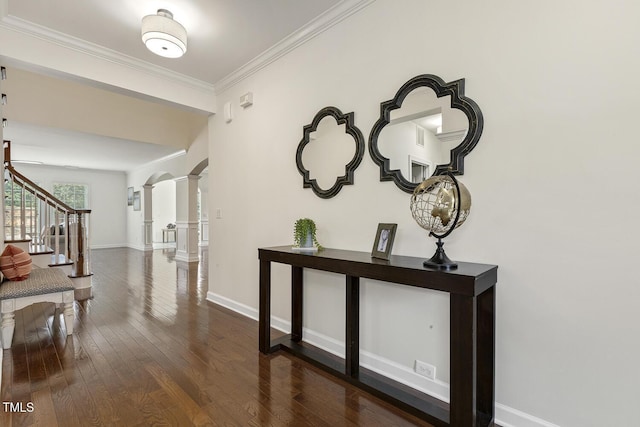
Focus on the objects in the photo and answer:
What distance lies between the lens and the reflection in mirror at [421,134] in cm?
178

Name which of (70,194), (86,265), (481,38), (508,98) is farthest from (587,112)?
(70,194)

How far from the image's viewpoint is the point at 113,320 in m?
3.08

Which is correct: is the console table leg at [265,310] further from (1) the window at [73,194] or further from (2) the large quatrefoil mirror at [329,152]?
(1) the window at [73,194]

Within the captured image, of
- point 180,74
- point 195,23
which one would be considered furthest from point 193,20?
point 180,74

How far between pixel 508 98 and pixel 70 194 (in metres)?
11.3

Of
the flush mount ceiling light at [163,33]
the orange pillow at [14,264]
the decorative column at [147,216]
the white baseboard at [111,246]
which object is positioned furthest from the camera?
the white baseboard at [111,246]

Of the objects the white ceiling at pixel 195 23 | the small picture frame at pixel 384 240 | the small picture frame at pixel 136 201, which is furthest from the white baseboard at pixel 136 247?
the small picture frame at pixel 384 240

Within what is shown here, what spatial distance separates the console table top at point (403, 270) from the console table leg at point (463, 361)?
75 millimetres

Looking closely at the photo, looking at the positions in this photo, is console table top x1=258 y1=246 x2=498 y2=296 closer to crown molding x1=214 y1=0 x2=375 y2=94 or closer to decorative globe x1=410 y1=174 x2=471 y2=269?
decorative globe x1=410 y1=174 x2=471 y2=269

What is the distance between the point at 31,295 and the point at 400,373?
289cm

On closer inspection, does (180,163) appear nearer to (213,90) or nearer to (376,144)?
(213,90)

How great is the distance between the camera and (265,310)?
2.42 m

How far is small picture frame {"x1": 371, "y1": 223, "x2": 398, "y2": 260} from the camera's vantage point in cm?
184

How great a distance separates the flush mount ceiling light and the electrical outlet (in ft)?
9.14
